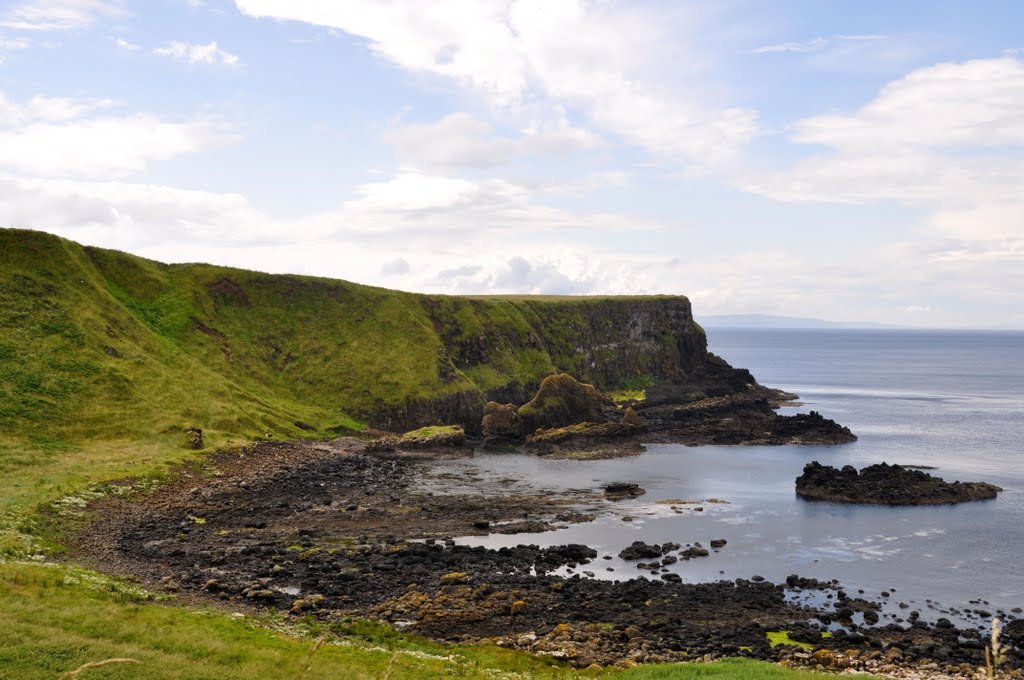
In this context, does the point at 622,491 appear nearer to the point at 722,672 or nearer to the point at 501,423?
the point at 501,423

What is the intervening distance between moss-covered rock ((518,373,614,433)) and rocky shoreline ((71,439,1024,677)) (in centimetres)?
4712

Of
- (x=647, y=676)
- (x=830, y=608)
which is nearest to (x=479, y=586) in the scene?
(x=647, y=676)

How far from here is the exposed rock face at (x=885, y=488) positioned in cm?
7900

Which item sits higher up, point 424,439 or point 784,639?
point 424,439

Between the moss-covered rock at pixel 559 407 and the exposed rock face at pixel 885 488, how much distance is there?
43.2 meters

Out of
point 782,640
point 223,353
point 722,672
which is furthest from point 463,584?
point 223,353

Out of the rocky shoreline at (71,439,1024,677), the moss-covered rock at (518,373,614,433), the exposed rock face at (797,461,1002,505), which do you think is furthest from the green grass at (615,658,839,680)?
the moss-covered rock at (518,373,614,433)

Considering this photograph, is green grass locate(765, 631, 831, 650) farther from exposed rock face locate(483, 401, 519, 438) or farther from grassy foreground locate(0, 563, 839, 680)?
exposed rock face locate(483, 401, 519, 438)

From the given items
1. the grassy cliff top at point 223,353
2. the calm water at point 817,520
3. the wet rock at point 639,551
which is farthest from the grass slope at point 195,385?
the calm water at point 817,520

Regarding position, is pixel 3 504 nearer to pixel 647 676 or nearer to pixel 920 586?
pixel 647 676

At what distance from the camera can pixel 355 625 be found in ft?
126

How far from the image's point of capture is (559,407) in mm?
120938

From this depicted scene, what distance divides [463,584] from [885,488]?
5444 cm

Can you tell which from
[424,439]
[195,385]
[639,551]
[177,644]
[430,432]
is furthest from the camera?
[430,432]
